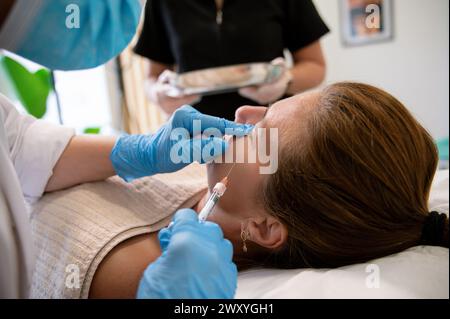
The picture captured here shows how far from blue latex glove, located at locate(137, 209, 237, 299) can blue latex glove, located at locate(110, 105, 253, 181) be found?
0.24m

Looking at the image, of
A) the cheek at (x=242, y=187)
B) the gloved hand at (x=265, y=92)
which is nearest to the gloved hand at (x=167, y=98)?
the gloved hand at (x=265, y=92)

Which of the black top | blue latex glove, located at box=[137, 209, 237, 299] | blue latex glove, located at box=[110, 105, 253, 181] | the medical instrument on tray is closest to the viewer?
blue latex glove, located at box=[137, 209, 237, 299]

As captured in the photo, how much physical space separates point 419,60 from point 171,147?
67 centimetres

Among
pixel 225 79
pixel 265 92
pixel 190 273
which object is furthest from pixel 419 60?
pixel 190 273

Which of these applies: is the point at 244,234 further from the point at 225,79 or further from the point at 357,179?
the point at 225,79

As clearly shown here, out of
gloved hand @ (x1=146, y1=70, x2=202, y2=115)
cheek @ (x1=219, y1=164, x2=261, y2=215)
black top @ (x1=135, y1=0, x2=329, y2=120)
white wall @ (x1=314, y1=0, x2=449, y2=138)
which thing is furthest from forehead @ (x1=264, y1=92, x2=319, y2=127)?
black top @ (x1=135, y1=0, x2=329, y2=120)

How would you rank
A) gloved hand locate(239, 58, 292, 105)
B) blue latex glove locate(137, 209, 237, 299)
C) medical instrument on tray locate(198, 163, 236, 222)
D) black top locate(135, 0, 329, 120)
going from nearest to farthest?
1. blue latex glove locate(137, 209, 237, 299)
2. medical instrument on tray locate(198, 163, 236, 222)
3. gloved hand locate(239, 58, 292, 105)
4. black top locate(135, 0, 329, 120)

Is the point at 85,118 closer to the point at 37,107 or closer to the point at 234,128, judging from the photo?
the point at 37,107

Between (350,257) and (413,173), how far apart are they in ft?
0.67

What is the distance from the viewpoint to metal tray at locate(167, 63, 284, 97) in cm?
115

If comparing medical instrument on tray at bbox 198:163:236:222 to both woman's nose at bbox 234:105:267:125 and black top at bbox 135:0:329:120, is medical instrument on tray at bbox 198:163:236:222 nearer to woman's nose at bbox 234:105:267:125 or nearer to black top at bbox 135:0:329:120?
woman's nose at bbox 234:105:267:125

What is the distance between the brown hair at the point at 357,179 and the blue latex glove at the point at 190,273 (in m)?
0.24

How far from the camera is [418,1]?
1.07m

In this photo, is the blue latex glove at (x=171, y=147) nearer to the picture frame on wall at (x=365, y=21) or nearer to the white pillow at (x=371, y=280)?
the white pillow at (x=371, y=280)
